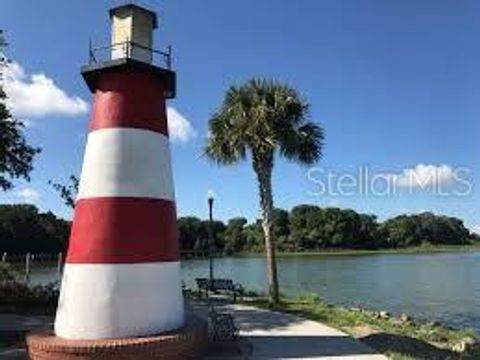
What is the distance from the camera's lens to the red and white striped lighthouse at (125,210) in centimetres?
1325

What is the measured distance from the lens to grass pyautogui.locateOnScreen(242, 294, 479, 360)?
16.5 meters

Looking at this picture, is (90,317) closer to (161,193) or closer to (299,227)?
(161,193)

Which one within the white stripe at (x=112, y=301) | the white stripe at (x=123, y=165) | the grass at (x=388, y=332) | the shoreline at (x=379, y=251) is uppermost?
the shoreline at (x=379, y=251)

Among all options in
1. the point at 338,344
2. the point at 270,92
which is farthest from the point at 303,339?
the point at 270,92

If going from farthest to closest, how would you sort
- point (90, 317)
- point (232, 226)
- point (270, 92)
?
point (232, 226) < point (270, 92) < point (90, 317)

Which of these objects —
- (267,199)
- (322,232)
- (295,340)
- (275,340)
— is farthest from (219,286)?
(322,232)

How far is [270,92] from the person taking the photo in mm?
25781

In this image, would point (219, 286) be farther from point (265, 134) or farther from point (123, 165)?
point (123, 165)

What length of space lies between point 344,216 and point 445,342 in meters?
108

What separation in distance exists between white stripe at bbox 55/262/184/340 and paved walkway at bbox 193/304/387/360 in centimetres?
156

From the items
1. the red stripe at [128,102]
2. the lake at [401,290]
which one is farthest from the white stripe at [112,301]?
the lake at [401,290]

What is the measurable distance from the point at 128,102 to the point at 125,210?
206 centimetres

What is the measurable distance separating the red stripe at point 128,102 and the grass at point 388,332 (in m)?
6.42

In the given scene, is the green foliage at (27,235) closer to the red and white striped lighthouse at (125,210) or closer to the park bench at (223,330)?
the park bench at (223,330)
